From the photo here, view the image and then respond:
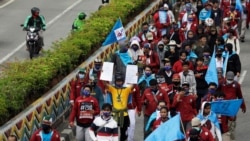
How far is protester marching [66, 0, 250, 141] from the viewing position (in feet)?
63.5

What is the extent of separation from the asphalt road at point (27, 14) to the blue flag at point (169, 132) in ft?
45.2

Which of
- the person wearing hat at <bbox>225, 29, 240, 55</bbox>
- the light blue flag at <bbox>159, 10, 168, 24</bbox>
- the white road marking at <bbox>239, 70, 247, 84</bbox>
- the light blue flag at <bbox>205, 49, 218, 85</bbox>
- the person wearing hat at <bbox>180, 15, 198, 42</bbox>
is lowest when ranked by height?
the white road marking at <bbox>239, 70, 247, 84</bbox>

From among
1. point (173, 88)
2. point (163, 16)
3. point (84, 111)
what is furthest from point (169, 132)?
point (163, 16)

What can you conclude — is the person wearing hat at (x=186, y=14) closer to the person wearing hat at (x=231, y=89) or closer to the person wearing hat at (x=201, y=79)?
the person wearing hat at (x=201, y=79)

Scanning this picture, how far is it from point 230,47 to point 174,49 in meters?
1.57

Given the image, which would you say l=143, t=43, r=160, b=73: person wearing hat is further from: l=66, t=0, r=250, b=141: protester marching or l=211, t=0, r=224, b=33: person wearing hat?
l=211, t=0, r=224, b=33: person wearing hat

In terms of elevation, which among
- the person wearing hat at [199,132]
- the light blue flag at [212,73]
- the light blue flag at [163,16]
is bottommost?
the person wearing hat at [199,132]

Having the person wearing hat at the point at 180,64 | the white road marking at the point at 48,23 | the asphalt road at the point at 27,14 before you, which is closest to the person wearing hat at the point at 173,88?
the person wearing hat at the point at 180,64

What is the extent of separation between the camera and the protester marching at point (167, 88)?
19344 mm

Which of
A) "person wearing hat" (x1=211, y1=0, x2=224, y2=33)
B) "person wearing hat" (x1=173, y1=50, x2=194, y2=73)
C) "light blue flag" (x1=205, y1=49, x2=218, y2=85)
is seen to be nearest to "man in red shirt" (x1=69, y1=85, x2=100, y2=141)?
"light blue flag" (x1=205, y1=49, x2=218, y2=85)

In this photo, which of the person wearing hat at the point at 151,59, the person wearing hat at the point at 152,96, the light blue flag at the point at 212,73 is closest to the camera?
the person wearing hat at the point at 152,96

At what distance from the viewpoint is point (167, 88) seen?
69.9 ft

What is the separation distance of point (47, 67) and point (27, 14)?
1406 centimetres

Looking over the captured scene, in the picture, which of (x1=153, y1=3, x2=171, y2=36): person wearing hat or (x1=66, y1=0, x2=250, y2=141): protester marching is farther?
(x1=153, y1=3, x2=171, y2=36): person wearing hat
